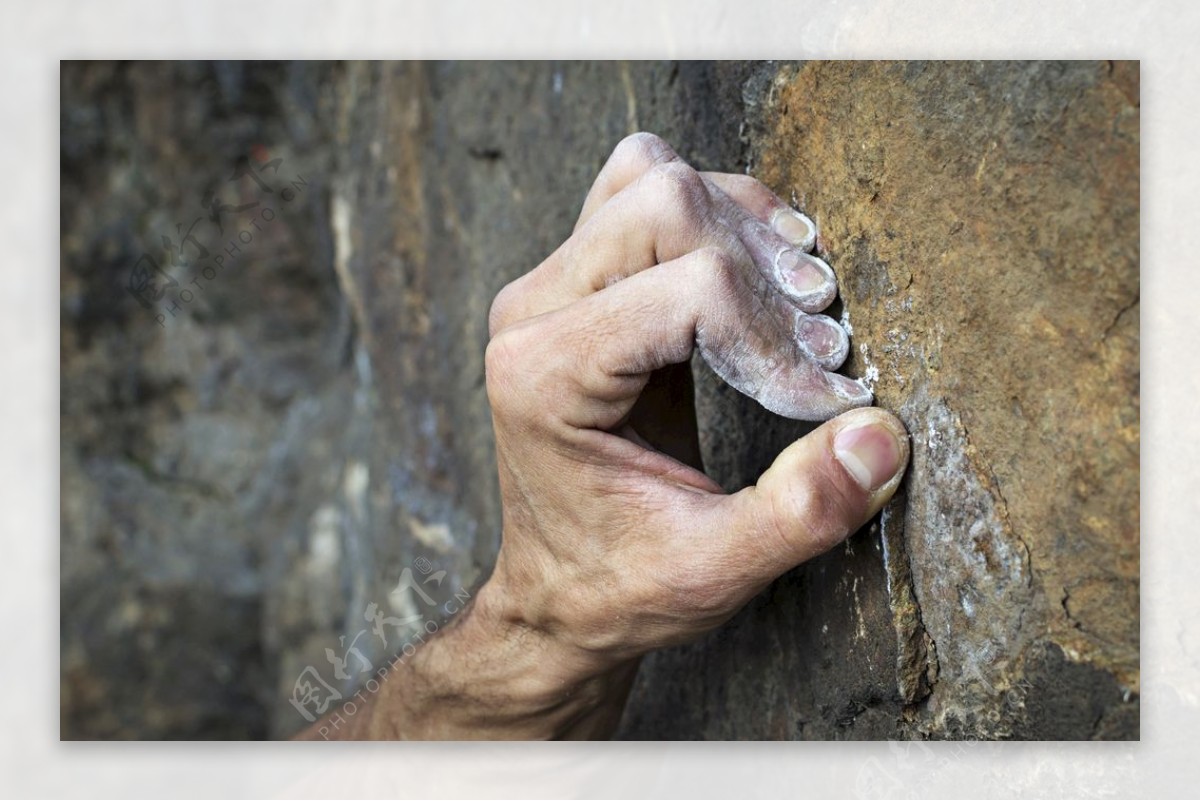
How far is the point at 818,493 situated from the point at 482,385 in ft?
3.16

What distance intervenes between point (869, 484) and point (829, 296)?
160 mm

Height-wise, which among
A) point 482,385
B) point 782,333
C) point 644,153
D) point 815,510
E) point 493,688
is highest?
point 644,153

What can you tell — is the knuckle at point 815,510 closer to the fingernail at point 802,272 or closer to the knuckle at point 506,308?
the fingernail at point 802,272

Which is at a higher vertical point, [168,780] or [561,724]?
[561,724]

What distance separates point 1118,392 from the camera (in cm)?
69

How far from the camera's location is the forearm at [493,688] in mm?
1066

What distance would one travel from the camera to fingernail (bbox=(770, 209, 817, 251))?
0.91 meters

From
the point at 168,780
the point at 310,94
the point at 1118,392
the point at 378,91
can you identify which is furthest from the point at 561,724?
the point at 310,94

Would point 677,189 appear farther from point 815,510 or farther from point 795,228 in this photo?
point 815,510

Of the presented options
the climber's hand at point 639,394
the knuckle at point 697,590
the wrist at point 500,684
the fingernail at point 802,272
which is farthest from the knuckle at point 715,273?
the wrist at point 500,684

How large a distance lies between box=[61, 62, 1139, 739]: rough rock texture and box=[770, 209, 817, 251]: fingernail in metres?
0.02

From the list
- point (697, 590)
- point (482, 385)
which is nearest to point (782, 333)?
point (697, 590)

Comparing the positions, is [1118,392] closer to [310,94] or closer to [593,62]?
[593,62]

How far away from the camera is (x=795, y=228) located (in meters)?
0.91
